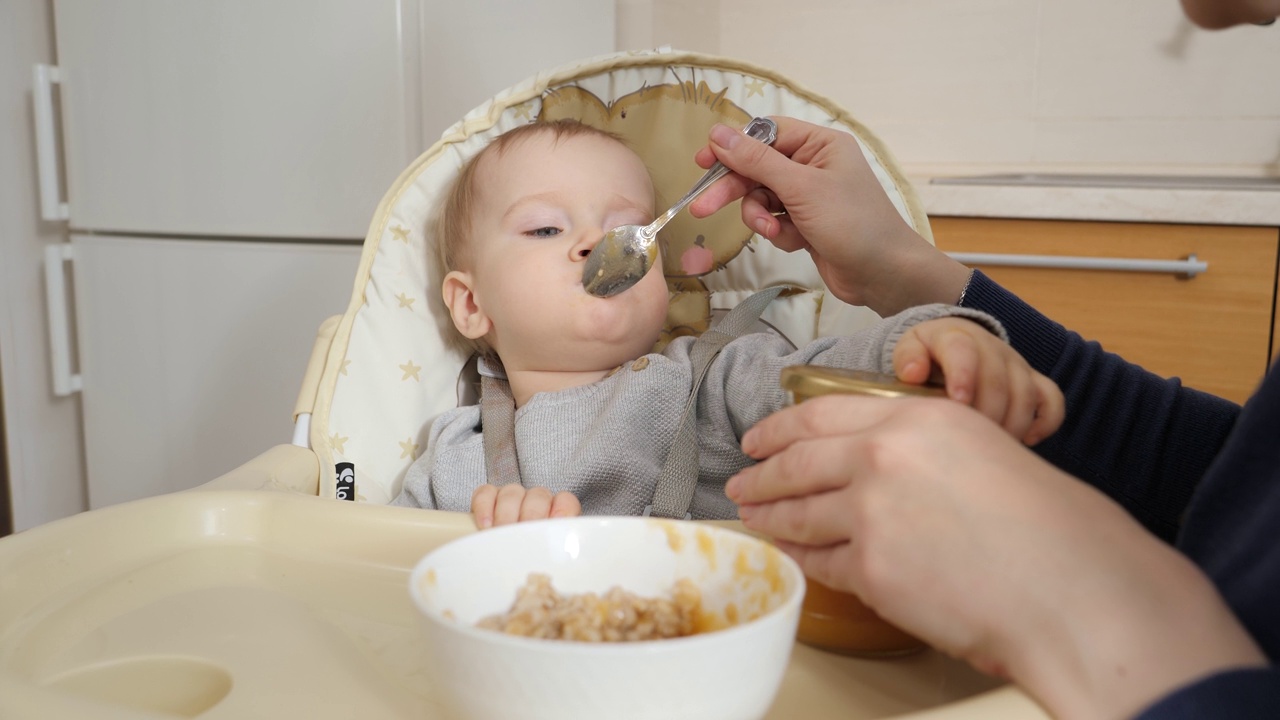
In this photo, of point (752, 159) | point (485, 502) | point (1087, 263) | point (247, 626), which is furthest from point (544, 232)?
point (1087, 263)

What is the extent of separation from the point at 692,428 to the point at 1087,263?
941mm

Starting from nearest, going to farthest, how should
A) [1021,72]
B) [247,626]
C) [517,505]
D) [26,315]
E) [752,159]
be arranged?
[247,626], [517,505], [752,159], [26,315], [1021,72]

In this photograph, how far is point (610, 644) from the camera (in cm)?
34

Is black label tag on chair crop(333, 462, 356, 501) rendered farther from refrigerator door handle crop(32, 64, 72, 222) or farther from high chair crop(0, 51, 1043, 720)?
refrigerator door handle crop(32, 64, 72, 222)

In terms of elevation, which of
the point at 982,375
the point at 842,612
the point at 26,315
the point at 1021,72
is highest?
the point at 1021,72

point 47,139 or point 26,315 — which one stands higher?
point 47,139

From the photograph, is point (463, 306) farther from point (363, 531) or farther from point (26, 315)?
point (26, 315)

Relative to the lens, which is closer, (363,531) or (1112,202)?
(363,531)

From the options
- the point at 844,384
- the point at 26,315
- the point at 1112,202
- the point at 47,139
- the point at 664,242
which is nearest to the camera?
the point at 844,384

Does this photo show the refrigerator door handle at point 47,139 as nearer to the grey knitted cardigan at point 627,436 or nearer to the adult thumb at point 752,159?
the grey knitted cardigan at point 627,436

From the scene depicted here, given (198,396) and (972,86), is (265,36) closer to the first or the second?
(198,396)

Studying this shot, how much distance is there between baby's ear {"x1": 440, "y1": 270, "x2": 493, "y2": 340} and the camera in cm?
106

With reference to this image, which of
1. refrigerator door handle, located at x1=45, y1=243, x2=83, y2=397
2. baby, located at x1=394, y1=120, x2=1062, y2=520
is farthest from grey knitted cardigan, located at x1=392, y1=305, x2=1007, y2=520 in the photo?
refrigerator door handle, located at x1=45, y1=243, x2=83, y2=397

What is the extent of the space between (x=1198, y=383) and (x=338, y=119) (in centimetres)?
143
